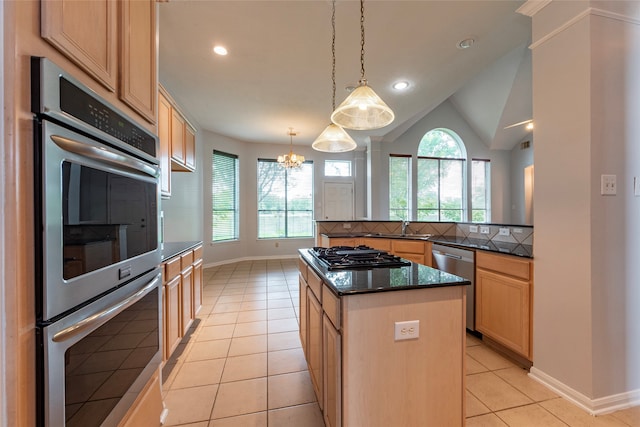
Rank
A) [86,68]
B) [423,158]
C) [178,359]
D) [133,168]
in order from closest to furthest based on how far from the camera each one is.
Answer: [86,68] → [133,168] → [178,359] → [423,158]

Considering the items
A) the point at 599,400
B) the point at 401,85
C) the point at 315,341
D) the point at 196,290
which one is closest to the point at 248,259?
the point at 196,290

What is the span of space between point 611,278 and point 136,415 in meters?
2.74

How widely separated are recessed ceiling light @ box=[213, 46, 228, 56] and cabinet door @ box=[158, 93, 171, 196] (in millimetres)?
808

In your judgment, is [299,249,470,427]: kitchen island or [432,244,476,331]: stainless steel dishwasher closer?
[299,249,470,427]: kitchen island

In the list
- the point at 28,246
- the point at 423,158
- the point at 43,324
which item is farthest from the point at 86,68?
the point at 423,158

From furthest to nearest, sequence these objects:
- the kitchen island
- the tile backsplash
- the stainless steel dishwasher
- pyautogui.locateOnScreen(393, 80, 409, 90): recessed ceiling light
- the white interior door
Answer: the white interior door, pyautogui.locateOnScreen(393, 80, 409, 90): recessed ceiling light, the tile backsplash, the stainless steel dishwasher, the kitchen island

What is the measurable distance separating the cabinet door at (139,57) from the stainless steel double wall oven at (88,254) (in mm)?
170

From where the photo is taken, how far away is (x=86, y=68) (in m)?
0.88

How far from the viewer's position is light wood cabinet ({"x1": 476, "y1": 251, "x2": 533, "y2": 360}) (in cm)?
197

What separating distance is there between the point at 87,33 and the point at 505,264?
9.31 ft

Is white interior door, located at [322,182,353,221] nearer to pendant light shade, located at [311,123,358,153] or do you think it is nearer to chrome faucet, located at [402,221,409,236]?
chrome faucet, located at [402,221,409,236]

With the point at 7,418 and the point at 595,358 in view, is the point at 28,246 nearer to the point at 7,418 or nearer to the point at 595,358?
the point at 7,418

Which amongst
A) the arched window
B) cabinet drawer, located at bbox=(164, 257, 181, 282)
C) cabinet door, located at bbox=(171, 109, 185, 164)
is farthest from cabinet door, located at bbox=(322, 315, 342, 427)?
the arched window

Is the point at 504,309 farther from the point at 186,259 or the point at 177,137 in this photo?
the point at 177,137
